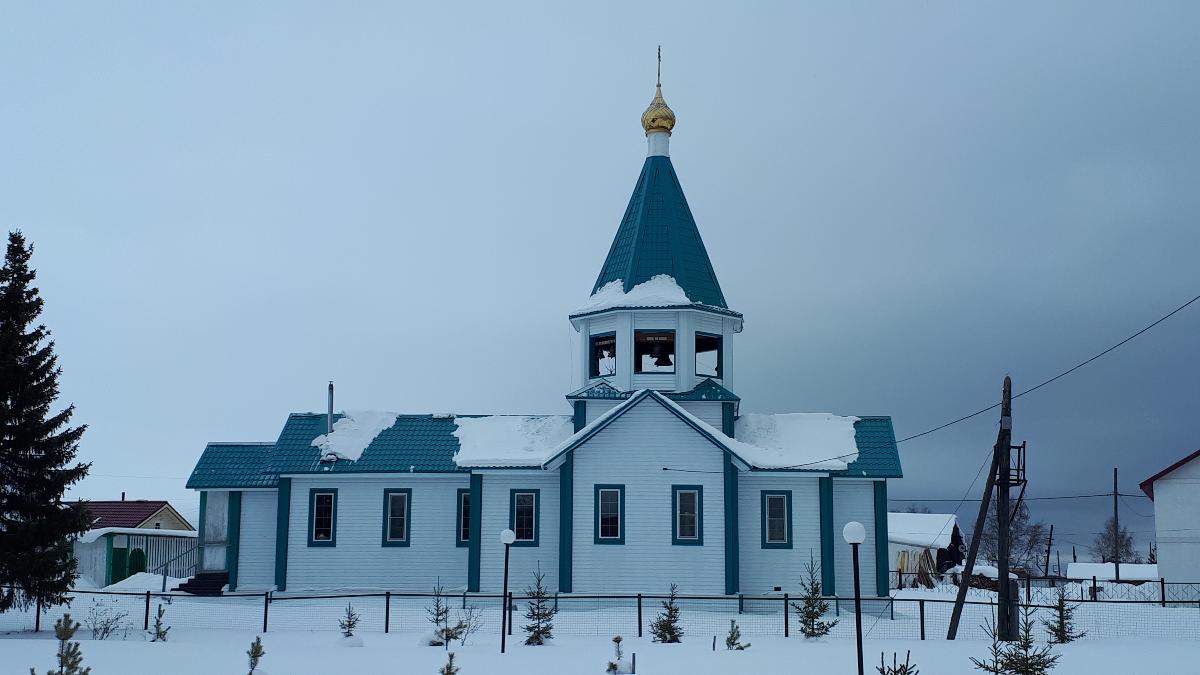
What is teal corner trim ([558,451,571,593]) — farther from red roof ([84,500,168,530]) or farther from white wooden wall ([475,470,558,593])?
red roof ([84,500,168,530])

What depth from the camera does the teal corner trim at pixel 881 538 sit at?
92.2ft

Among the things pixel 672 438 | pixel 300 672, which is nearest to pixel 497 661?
pixel 300 672

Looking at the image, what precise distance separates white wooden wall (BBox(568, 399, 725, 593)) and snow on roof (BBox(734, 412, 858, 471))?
57.1 inches

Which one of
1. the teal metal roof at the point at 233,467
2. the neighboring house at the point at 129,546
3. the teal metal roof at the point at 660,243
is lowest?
the neighboring house at the point at 129,546

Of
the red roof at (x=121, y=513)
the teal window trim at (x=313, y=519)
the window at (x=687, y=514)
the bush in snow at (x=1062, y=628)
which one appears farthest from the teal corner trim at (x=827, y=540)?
the red roof at (x=121, y=513)

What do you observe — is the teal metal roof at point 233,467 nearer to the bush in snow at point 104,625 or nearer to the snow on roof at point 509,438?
the snow on roof at point 509,438

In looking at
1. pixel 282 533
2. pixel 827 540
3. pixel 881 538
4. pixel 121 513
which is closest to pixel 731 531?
pixel 827 540

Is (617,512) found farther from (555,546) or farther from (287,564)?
(287,564)

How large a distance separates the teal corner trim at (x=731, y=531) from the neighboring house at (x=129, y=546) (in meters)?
18.8

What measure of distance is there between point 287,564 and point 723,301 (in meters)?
14.1

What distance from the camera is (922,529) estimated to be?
60.7 meters

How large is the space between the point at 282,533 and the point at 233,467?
2.86 meters

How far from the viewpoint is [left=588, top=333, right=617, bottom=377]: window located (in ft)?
102

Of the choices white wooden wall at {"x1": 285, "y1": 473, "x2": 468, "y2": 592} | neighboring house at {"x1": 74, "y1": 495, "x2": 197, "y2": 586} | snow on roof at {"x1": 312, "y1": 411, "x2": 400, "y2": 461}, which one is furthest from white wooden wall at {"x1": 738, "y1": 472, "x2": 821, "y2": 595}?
neighboring house at {"x1": 74, "y1": 495, "x2": 197, "y2": 586}
